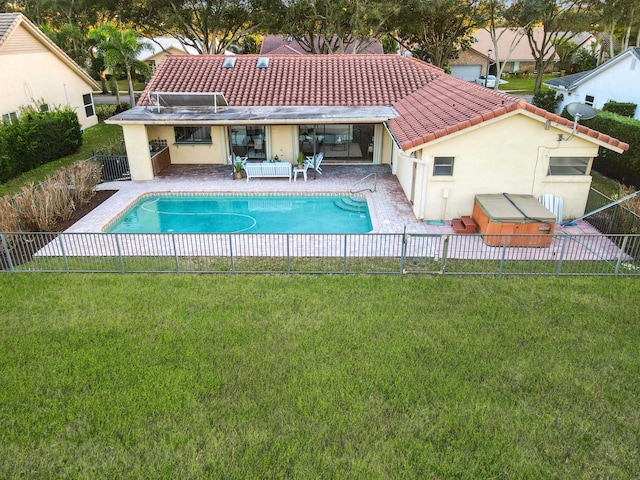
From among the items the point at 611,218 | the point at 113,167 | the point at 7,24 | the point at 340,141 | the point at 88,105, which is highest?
the point at 7,24

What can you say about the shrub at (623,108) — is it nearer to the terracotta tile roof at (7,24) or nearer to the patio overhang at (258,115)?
the patio overhang at (258,115)

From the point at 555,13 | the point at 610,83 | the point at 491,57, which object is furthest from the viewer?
the point at 491,57

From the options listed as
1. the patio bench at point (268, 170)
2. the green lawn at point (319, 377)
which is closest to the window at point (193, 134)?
the patio bench at point (268, 170)

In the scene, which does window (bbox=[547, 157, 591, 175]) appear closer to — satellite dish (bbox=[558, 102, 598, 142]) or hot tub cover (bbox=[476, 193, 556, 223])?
satellite dish (bbox=[558, 102, 598, 142])

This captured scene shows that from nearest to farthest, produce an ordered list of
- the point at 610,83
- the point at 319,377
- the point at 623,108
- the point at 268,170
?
the point at 319,377
the point at 268,170
the point at 623,108
the point at 610,83

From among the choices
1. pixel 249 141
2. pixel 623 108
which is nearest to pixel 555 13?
pixel 623 108

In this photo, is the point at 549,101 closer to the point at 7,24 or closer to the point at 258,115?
the point at 258,115
